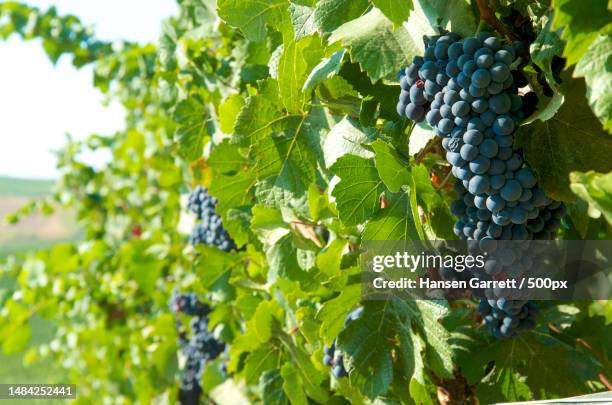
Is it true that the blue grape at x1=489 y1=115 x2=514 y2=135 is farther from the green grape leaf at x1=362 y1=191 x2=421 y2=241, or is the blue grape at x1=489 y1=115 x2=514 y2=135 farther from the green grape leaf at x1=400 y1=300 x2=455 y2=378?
the green grape leaf at x1=400 y1=300 x2=455 y2=378

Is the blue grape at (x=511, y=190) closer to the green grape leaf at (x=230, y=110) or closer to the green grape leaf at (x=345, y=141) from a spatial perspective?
the green grape leaf at (x=345, y=141)

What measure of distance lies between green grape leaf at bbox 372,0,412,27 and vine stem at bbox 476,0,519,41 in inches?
5.0

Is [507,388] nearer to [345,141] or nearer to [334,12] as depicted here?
[345,141]

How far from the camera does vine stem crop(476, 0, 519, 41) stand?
109cm

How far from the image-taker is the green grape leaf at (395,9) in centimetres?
103

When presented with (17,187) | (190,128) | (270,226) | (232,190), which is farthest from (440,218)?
(17,187)

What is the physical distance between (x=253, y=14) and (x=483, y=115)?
551mm

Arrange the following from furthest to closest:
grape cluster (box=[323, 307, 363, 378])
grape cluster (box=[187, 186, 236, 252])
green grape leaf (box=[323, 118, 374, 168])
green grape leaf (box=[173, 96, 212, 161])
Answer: grape cluster (box=[187, 186, 236, 252]) < green grape leaf (box=[173, 96, 212, 161]) < grape cluster (box=[323, 307, 363, 378]) < green grape leaf (box=[323, 118, 374, 168])

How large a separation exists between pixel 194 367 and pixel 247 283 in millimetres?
1251

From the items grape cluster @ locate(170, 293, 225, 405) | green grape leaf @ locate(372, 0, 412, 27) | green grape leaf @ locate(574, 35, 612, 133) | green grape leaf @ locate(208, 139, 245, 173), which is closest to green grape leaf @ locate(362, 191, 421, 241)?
green grape leaf @ locate(372, 0, 412, 27)

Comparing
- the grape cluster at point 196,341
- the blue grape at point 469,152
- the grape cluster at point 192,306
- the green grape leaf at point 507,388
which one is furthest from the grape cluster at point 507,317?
the grape cluster at point 192,306

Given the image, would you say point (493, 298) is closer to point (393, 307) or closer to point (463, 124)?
point (393, 307)

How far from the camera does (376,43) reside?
3.63ft

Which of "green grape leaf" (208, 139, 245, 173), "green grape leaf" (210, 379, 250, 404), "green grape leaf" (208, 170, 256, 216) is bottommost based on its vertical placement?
"green grape leaf" (210, 379, 250, 404)
